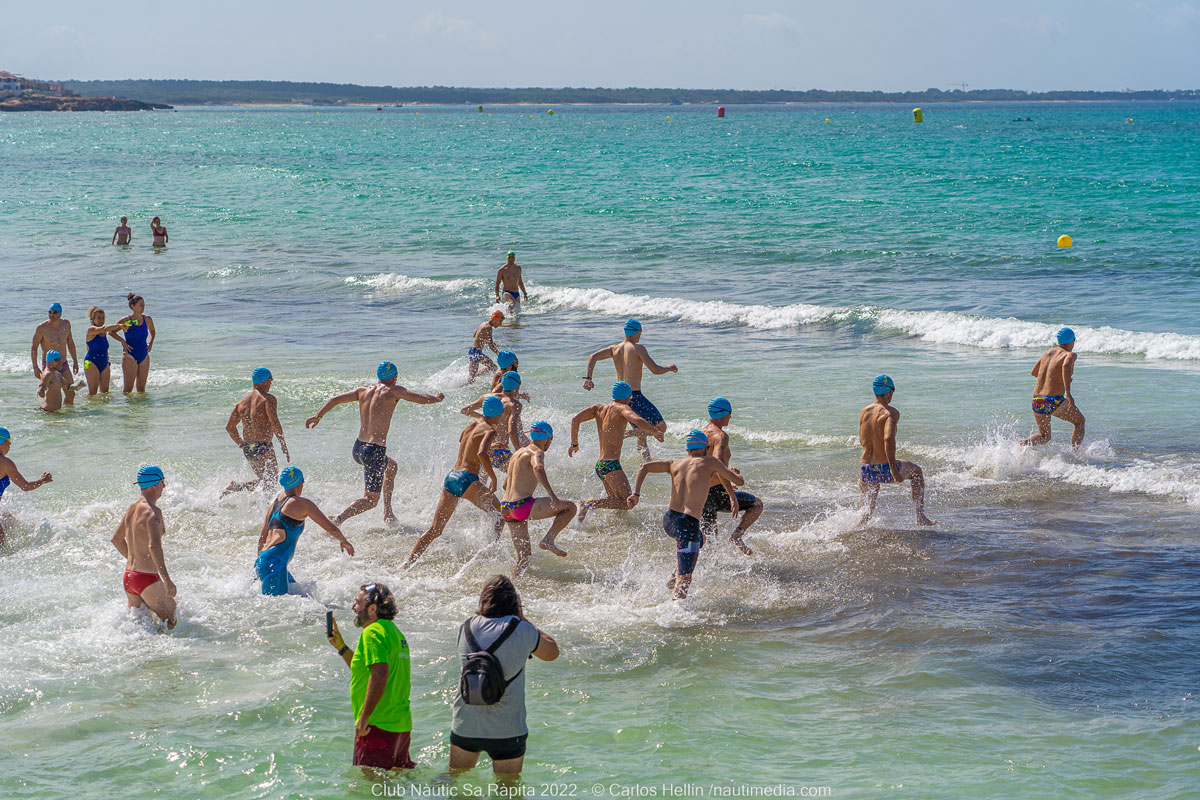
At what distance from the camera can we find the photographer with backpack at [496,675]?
16.5ft

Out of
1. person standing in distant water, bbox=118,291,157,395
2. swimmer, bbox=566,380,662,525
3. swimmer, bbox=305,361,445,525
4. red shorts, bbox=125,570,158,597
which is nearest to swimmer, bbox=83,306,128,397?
person standing in distant water, bbox=118,291,157,395

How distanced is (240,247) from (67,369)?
64.7 ft

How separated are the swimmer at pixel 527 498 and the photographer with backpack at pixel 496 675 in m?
3.71

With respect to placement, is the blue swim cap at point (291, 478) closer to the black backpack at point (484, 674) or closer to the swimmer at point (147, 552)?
the swimmer at point (147, 552)

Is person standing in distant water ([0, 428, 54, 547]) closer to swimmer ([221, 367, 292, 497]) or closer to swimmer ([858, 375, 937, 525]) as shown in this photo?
swimmer ([221, 367, 292, 497])

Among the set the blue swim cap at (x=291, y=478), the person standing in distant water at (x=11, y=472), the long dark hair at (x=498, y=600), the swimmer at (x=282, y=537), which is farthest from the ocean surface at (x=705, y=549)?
the long dark hair at (x=498, y=600)

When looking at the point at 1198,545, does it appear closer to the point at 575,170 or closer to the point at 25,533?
the point at 25,533

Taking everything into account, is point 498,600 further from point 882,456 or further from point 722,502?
point 882,456

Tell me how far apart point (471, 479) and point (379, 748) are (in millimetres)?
4153

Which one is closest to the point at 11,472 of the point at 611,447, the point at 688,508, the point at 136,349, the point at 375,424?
the point at 375,424

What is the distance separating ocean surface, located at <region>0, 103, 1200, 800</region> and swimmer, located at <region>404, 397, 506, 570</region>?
13.1 inches

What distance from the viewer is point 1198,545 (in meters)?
9.55

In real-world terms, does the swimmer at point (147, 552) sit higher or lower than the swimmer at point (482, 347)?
lower

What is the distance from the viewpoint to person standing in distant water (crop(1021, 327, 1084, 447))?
12.1m
